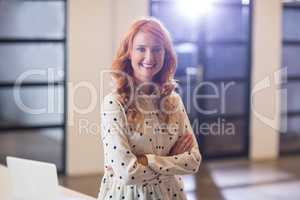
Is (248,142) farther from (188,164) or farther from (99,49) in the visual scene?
(188,164)

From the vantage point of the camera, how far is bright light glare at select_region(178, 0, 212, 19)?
4.60 metres

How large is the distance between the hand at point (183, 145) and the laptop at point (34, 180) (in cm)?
68

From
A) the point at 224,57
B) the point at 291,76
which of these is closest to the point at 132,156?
the point at 224,57

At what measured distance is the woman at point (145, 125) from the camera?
1793mm

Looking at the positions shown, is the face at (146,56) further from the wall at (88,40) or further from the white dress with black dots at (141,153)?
the wall at (88,40)

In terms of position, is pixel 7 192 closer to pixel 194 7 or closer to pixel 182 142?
pixel 182 142

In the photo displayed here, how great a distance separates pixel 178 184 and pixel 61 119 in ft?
8.08

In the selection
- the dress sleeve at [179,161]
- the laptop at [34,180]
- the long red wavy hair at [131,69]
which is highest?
the long red wavy hair at [131,69]

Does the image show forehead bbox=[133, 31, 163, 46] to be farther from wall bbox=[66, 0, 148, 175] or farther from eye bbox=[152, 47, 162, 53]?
wall bbox=[66, 0, 148, 175]

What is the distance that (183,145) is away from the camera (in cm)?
186

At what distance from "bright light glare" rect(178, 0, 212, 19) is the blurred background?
2 cm

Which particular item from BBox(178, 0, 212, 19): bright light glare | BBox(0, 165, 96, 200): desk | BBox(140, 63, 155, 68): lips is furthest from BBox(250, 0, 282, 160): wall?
BBox(140, 63, 155, 68): lips

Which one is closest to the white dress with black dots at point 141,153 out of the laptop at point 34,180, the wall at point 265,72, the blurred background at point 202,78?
the laptop at point 34,180

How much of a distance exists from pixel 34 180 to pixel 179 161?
839 millimetres
